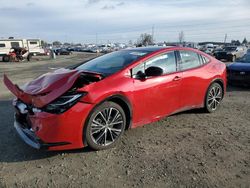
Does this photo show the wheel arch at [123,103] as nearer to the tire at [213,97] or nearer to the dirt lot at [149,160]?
the dirt lot at [149,160]

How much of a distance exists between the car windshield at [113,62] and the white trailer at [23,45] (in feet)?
105

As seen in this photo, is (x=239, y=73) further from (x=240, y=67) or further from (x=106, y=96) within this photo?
(x=106, y=96)

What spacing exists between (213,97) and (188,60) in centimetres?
119

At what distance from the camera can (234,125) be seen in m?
5.48

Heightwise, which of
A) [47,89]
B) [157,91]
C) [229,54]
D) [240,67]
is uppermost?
[47,89]

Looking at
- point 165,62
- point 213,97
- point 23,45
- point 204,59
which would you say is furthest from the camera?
point 23,45

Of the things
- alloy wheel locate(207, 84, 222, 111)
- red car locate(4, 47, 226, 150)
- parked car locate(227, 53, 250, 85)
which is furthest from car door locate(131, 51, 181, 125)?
parked car locate(227, 53, 250, 85)

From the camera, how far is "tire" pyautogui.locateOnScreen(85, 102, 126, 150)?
412cm

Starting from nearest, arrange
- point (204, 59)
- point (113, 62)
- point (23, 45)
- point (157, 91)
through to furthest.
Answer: point (157, 91) < point (113, 62) < point (204, 59) < point (23, 45)

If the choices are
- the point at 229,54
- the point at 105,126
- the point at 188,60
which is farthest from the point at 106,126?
the point at 229,54

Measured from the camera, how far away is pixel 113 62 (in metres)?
5.12

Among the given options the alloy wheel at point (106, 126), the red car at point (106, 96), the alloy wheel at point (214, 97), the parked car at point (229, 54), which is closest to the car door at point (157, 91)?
the red car at point (106, 96)

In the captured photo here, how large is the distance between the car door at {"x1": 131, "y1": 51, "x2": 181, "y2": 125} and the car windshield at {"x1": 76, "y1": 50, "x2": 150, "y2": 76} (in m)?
0.25

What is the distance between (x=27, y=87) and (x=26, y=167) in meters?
1.31
